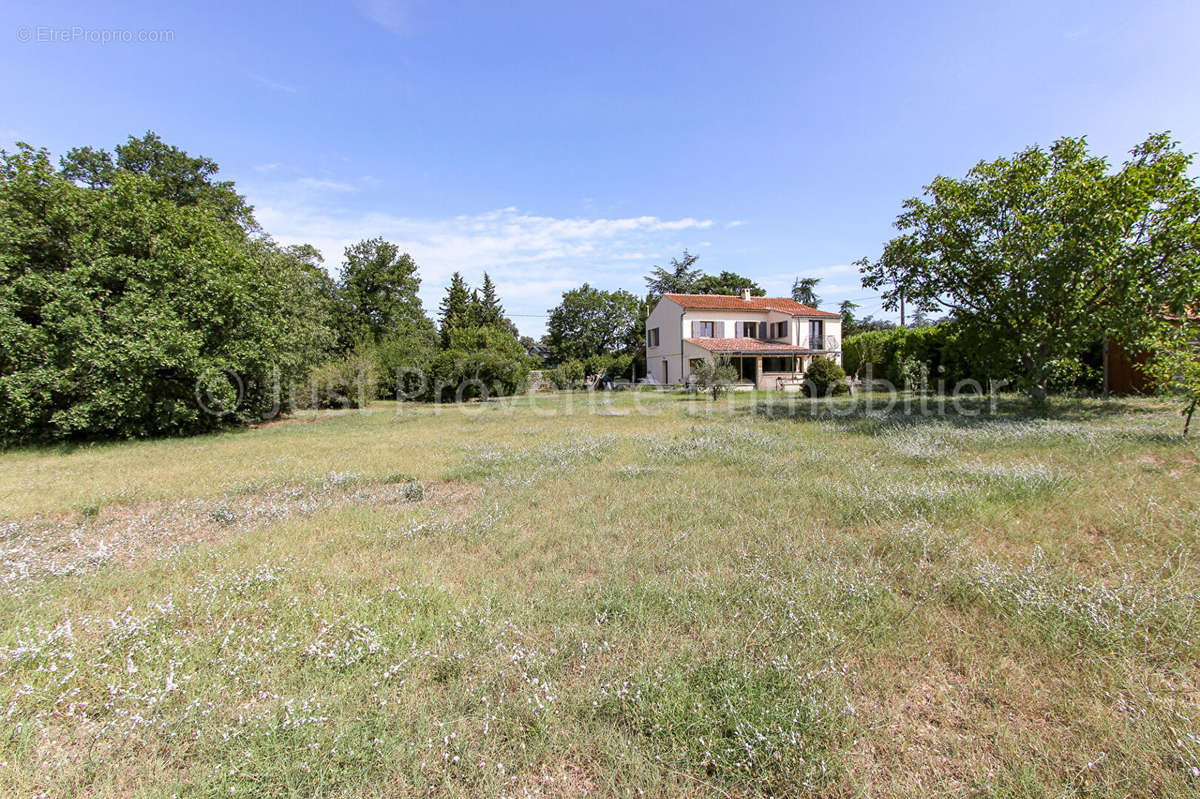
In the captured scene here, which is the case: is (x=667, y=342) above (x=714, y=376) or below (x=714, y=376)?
above

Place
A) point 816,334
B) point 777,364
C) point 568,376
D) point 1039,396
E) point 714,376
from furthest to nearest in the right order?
point 568,376, point 816,334, point 777,364, point 714,376, point 1039,396

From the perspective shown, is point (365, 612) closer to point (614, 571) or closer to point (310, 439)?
point (614, 571)

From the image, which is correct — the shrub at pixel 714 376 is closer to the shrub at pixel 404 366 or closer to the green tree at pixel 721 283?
the shrub at pixel 404 366

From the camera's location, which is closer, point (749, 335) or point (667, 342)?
point (749, 335)

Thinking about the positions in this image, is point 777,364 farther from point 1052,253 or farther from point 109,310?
point 109,310

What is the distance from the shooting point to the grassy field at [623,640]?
219cm

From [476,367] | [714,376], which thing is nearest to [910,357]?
[714,376]

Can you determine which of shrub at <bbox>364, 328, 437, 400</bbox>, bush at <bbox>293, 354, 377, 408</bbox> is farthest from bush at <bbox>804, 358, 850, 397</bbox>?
bush at <bbox>293, 354, 377, 408</bbox>

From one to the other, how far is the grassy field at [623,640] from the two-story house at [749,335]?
25734mm

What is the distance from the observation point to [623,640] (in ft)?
10.3

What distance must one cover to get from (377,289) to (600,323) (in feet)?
71.8

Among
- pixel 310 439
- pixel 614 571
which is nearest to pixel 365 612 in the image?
pixel 614 571

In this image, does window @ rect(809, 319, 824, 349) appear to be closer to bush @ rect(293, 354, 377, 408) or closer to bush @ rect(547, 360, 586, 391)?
bush @ rect(547, 360, 586, 391)

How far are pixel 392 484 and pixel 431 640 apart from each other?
204 inches
